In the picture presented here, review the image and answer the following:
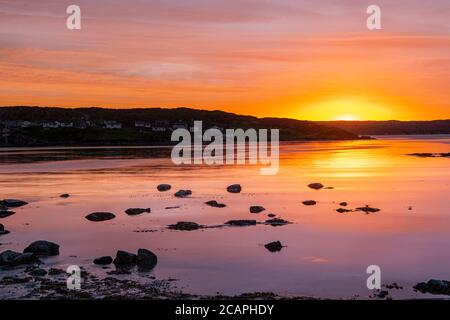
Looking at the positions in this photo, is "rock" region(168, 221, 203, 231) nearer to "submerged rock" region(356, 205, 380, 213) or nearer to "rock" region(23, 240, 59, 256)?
"rock" region(23, 240, 59, 256)

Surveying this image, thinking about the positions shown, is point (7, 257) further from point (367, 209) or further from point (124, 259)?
point (367, 209)

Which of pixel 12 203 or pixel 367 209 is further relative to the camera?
pixel 12 203

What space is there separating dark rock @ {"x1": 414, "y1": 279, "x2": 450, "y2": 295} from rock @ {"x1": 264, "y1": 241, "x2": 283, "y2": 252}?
855 centimetres

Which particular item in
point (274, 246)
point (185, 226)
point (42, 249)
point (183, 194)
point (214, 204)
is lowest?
point (183, 194)

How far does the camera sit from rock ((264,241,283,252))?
29.4 m

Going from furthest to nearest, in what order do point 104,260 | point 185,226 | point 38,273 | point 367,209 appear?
point 367,209 → point 185,226 → point 104,260 → point 38,273

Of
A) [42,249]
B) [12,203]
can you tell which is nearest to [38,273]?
[42,249]

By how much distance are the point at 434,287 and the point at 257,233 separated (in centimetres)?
1354

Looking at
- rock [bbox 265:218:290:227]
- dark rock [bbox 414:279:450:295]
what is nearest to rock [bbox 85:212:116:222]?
rock [bbox 265:218:290:227]

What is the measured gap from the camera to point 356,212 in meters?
42.4

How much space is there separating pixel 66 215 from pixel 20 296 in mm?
21044

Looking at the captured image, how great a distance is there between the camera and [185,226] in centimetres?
3556
